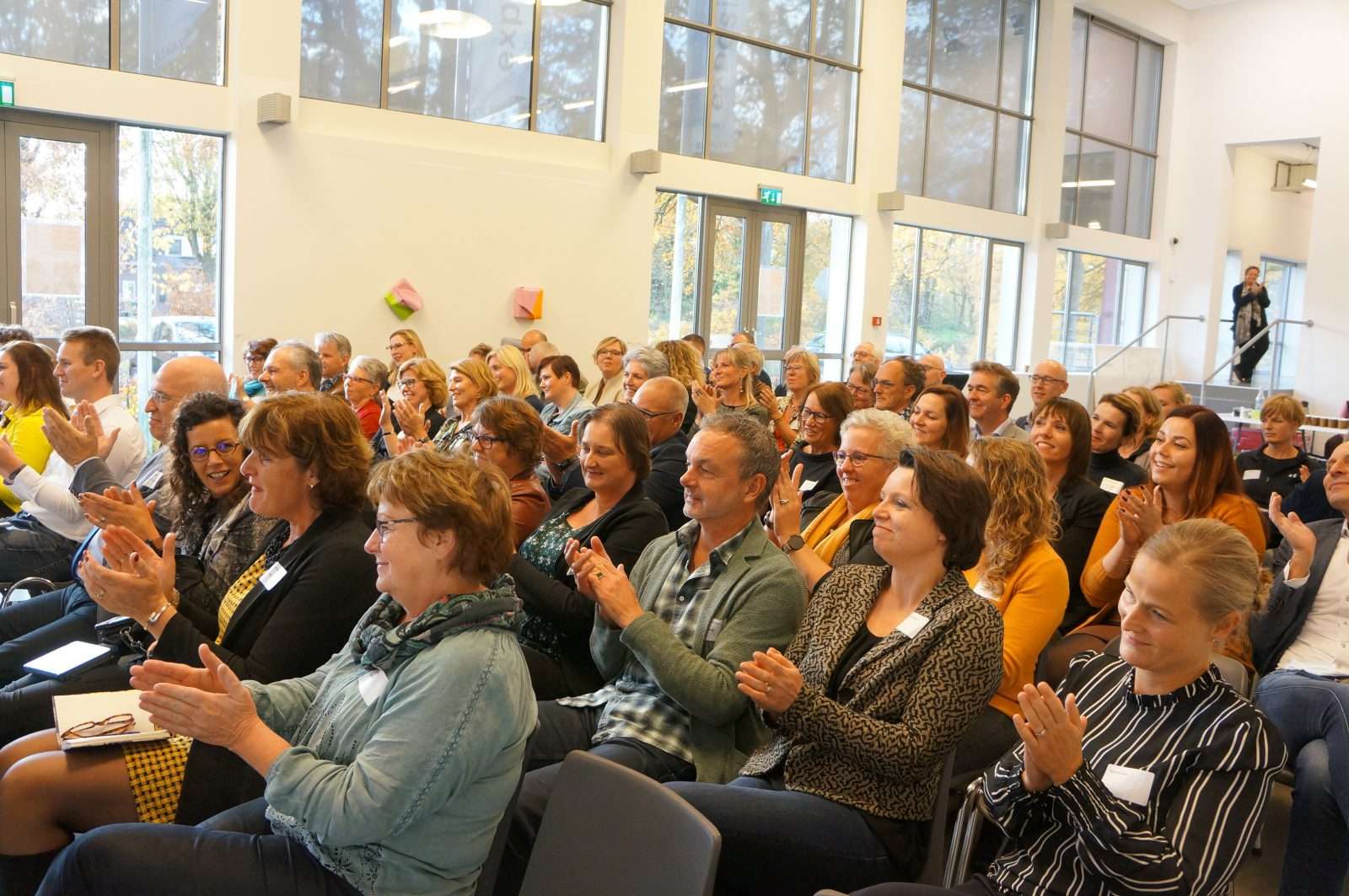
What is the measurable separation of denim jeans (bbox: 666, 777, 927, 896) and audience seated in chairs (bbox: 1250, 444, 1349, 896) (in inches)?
44.8

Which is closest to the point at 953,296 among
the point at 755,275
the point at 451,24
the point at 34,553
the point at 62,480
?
the point at 755,275

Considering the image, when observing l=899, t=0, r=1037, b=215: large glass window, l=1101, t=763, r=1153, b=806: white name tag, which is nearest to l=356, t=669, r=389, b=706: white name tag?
l=1101, t=763, r=1153, b=806: white name tag

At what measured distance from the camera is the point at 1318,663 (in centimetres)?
296

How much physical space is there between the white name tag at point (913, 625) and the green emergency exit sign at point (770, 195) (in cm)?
1003

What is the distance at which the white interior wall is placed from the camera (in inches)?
326

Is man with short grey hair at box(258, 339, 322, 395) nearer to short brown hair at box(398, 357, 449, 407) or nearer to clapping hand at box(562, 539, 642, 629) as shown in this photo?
short brown hair at box(398, 357, 449, 407)

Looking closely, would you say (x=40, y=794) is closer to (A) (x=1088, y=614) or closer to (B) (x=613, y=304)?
(A) (x=1088, y=614)

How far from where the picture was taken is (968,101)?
14.1 m

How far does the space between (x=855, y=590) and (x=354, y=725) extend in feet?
3.56

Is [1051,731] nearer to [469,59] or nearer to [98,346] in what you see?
[98,346]

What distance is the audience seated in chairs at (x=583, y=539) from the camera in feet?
9.37

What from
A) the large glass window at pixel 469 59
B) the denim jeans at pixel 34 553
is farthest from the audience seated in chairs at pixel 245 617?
the large glass window at pixel 469 59

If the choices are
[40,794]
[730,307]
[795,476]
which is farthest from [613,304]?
[40,794]

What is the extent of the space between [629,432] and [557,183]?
7.43 metres
